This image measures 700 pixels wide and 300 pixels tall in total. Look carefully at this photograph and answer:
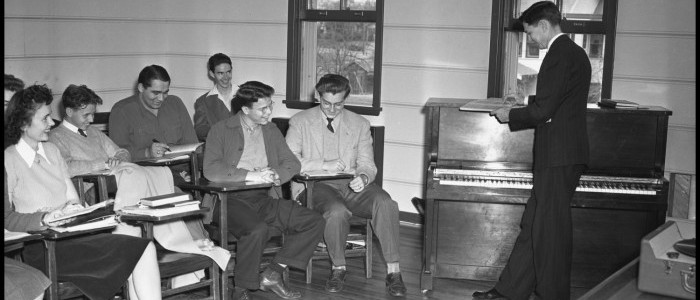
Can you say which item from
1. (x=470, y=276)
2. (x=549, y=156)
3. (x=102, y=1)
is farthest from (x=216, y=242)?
(x=102, y=1)

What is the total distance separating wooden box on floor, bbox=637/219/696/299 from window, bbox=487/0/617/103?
3345 mm

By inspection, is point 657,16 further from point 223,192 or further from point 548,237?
point 223,192

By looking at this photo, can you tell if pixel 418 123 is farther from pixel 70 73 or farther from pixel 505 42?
pixel 70 73

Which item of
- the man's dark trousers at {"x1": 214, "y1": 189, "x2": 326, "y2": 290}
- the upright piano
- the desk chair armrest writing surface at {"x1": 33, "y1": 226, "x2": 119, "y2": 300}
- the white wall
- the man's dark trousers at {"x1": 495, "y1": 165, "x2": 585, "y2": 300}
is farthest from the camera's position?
the white wall

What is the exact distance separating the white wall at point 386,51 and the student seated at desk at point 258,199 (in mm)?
1743

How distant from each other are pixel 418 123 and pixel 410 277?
158cm

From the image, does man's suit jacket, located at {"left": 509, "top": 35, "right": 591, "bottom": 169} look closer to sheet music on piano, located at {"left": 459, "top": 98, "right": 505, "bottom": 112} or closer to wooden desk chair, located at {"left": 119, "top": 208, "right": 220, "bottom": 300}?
sheet music on piano, located at {"left": 459, "top": 98, "right": 505, "bottom": 112}

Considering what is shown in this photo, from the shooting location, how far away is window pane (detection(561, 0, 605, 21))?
20.1 ft

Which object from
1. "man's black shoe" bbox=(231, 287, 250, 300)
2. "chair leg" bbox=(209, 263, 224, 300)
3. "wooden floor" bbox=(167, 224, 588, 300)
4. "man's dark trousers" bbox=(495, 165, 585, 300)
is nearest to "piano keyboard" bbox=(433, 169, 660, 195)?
"man's dark trousers" bbox=(495, 165, 585, 300)

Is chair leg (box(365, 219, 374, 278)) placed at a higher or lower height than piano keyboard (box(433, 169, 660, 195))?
lower

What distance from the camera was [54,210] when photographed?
12.8 feet

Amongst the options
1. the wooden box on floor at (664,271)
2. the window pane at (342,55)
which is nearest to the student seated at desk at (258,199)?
the window pane at (342,55)

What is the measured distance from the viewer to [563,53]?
4.57 m

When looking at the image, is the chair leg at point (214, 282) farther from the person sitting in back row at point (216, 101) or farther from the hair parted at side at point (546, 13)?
the person sitting in back row at point (216, 101)
